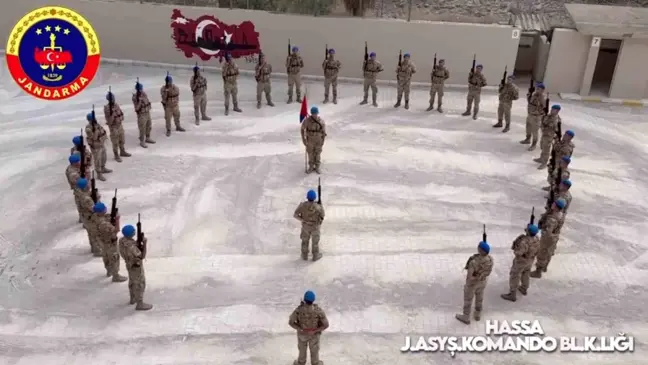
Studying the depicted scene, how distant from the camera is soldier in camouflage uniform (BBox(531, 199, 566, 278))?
435 inches

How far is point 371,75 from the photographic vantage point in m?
17.2

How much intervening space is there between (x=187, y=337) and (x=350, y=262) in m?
3.15

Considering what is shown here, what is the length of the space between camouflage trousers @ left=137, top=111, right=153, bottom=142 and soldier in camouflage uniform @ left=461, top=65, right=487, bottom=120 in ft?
25.6

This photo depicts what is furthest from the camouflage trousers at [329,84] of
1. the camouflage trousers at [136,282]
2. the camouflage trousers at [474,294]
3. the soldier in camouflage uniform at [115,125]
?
the camouflage trousers at [136,282]

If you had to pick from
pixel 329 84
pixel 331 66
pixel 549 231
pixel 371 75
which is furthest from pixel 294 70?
pixel 549 231

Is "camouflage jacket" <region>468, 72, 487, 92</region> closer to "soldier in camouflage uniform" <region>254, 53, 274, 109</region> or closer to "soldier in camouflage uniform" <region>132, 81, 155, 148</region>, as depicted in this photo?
"soldier in camouflage uniform" <region>254, 53, 274, 109</region>

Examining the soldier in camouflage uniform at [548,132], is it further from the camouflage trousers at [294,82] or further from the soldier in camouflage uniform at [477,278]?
the camouflage trousers at [294,82]

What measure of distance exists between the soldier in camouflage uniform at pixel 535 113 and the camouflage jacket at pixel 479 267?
20.7ft

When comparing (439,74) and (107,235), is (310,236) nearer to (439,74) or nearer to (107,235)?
(107,235)

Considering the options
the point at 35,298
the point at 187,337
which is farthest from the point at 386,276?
the point at 35,298

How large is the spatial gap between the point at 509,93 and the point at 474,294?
7096 millimetres

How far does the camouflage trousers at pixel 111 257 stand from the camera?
10797 mm

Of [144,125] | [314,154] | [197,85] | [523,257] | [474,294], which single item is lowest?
[474,294]

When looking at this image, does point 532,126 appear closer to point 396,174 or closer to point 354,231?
point 396,174
